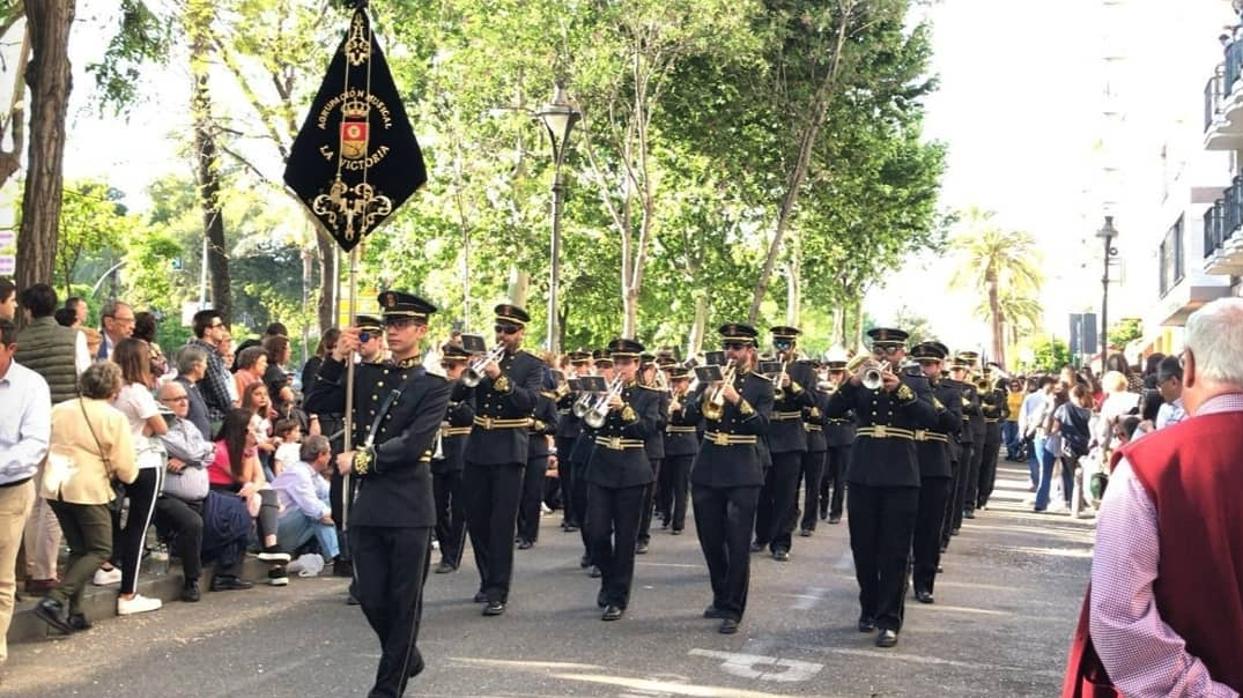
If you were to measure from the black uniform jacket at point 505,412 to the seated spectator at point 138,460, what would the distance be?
2399 millimetres

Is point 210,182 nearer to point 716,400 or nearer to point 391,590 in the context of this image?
point 716,400

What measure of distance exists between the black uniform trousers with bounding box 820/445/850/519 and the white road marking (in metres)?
10.3

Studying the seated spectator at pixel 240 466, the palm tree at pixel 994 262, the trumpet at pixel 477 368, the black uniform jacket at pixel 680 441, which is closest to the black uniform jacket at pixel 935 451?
the trumpet at pixel 477 368

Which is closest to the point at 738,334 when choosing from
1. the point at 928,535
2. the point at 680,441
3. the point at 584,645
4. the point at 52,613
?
the point at 928,535

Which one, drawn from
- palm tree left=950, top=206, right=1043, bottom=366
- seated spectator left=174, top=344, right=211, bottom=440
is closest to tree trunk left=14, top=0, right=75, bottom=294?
seated spectator left=174, top=344, right=211, bottom=440

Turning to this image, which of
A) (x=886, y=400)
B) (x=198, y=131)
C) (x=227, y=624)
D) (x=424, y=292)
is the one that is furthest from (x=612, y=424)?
(x=424, y=292)

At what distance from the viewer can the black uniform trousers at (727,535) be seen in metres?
11.3

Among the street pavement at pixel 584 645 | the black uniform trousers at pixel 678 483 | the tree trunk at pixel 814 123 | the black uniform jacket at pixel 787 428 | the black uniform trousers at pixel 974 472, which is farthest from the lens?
the tree trunk at pixel 814 123

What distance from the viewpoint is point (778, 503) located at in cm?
1653

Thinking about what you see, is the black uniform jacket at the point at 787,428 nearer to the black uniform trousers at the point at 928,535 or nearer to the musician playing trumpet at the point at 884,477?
the black uniform trousers at the point at 928,535

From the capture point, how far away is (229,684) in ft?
28.8

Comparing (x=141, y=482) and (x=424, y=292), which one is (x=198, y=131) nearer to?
(x=141, y=482)

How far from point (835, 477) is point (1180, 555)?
1711 cm

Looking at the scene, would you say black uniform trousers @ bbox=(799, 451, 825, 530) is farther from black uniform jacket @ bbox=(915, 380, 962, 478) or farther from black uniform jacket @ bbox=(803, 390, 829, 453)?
black uniform jacket @ bbox=(915, 380, 962, 478)
